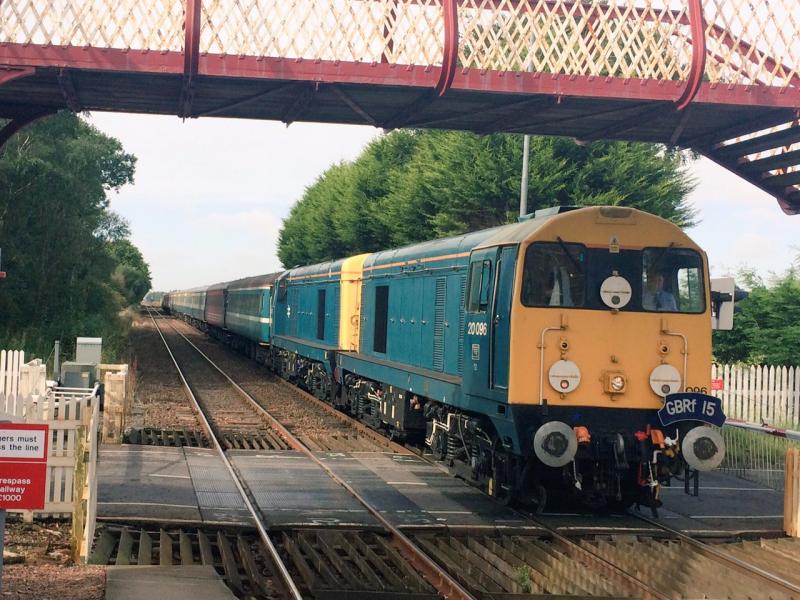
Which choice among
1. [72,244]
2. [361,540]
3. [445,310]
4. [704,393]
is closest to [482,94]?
[445,310]

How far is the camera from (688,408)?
10430 mm

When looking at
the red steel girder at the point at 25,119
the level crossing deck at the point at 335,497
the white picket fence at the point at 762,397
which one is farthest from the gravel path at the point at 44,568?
the white picket fence at the point at 762,397

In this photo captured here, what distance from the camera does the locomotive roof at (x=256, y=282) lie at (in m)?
33.0

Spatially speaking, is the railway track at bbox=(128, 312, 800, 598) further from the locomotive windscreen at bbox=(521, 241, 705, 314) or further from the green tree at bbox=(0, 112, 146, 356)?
the green tree at bbox=(0, 112, 146, 356)

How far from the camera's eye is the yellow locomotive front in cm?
1042

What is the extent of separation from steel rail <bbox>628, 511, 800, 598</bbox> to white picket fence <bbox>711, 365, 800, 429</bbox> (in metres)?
8.62

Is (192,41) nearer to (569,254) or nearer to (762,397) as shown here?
(569,254)

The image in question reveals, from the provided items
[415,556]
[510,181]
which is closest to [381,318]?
[415,556]

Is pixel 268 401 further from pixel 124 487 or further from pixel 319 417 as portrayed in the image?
pixel 124 487

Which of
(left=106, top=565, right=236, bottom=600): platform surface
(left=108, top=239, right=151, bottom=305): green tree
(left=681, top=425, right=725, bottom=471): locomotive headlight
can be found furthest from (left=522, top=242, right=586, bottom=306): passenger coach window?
(left=108, top=239, right=151, bottom=305): green tree

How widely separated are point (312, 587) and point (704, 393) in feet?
16.4

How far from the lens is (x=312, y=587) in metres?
7.86

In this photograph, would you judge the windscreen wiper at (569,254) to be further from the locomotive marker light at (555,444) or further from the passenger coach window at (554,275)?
the locomotive marker light at (555,444)

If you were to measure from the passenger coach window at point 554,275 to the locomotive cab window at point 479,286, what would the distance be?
0.76 meters
